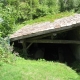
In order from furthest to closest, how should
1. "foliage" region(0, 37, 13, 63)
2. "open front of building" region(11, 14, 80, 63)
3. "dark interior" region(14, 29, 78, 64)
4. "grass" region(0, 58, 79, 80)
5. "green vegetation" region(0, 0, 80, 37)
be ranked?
"green vegetation" region(0, 0, 80, 37)
"dark interior" region(14, 29, 78, 64)
"open front of building" region(11, 14, 80, 63)
"foliage" region(0, 37, 13, 63)
"grass" region(0, 58, 79, 80)

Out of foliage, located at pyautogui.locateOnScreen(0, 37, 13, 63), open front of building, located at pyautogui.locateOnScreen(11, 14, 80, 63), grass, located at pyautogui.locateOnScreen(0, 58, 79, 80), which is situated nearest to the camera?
grass, located at pyautogui.locateOnScreen(0, 58, 79, 80)

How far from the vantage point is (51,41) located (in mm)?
13461

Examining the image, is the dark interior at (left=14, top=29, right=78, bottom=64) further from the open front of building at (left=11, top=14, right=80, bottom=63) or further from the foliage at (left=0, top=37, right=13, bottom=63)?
the foliage at (left=0, top=37, right=13, bottom=63)

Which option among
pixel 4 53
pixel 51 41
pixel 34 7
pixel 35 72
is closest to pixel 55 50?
pixel 51 41

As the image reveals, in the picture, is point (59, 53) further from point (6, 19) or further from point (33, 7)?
point (33, 7)

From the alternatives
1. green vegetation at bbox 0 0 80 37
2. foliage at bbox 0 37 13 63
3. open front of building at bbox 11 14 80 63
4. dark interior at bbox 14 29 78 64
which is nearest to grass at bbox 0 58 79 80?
foliage at bbox 0 37 13 63

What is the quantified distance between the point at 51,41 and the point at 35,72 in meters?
3.86

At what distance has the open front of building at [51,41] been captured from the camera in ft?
41.6

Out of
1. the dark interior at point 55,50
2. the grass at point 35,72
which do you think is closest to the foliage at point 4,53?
the grass at point 35,72

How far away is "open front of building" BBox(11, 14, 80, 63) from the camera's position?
1269 cm

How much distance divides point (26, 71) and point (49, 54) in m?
6.68

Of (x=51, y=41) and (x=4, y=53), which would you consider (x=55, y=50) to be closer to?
(x=51, y=41)

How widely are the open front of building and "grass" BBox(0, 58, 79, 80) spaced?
2.20m

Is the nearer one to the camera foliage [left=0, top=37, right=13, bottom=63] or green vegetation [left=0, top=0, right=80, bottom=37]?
foliage [left=0, top=37, right=13, bottom=63]
